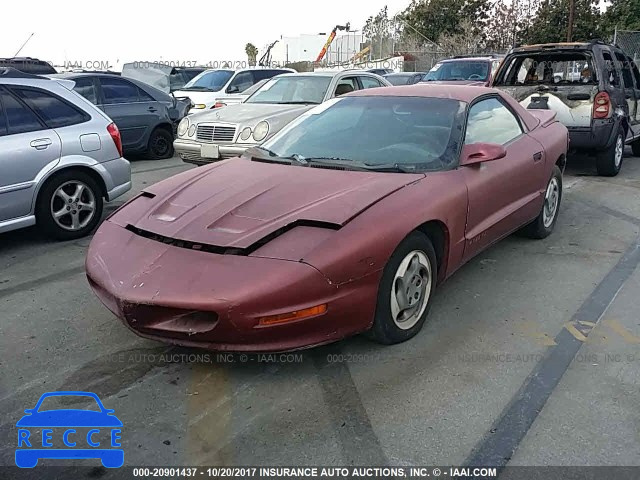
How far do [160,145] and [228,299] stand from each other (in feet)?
29.0

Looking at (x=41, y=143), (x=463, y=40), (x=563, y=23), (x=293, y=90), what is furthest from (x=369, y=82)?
(x=563, y=23)

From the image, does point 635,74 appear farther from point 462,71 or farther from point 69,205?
point 69,205

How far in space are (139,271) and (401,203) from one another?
4.78 ft

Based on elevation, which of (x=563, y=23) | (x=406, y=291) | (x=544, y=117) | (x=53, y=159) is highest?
(x=563, y=23)

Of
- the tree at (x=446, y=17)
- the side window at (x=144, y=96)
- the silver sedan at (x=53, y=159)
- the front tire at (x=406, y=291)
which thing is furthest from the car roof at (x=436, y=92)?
the tree at (x=446, y=17)

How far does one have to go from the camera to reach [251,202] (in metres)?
3.51

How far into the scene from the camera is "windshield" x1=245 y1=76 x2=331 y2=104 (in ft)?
30.4

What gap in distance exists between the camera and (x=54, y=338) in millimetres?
3674

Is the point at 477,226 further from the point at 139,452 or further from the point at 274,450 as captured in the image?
the point at 139,452

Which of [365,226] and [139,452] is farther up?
[365,226]

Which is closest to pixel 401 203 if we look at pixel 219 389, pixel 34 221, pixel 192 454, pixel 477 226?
pixel 477 226

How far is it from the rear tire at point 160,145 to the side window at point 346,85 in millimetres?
3554

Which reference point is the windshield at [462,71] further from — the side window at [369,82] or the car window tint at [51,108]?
the car window tint at [51,108]

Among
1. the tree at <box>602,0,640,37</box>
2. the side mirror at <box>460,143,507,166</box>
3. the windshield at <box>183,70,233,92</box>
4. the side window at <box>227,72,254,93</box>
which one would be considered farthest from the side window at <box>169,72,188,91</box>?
the tree at <box>602,0,640,37</box>
